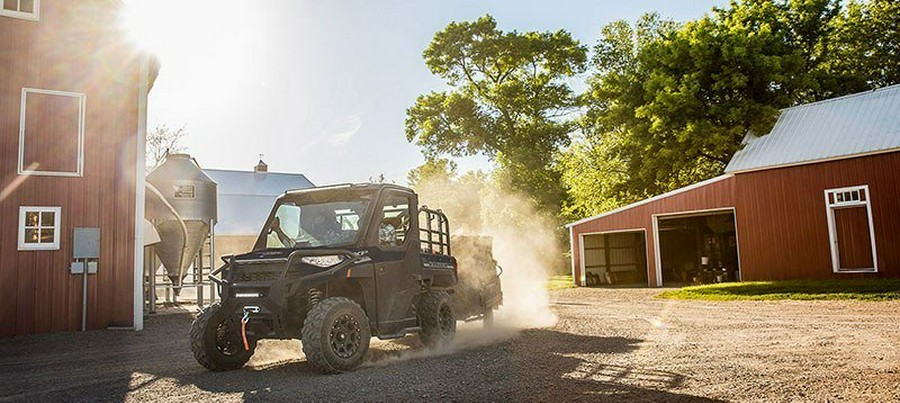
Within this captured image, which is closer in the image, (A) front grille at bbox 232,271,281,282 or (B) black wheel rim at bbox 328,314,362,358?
(B) black wheel rim at bbox 328,314,362,358

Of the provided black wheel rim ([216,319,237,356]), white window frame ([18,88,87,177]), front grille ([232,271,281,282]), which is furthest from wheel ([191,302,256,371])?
white window frame ([18,88,87,177])

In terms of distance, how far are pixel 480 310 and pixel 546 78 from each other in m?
31.6

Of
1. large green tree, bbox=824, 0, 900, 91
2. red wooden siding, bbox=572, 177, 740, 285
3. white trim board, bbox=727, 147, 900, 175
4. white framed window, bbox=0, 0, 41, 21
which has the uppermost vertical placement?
large green tree, bbox=824, 0, 900, 91

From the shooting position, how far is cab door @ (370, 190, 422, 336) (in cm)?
805

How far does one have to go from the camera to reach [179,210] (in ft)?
66.0

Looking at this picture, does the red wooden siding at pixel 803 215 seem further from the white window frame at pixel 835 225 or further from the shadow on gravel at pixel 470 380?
the shadow on gravel at pixel 470 380

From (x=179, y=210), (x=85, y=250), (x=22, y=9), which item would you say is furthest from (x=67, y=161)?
(x=179, y=210)

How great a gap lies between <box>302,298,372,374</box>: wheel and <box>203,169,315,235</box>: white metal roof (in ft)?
118

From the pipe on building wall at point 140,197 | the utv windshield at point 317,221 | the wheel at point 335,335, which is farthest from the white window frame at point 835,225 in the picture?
the pipe on building wall at point 140,197

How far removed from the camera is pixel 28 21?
45.5 feet

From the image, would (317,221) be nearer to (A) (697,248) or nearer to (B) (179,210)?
(B) (179,210)

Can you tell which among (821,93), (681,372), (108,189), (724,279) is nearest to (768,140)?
(724,279)

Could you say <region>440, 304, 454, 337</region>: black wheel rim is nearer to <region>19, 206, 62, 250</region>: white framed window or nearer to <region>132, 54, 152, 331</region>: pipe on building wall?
<region>132, 54, 152, 331</region>: pipe on building wall

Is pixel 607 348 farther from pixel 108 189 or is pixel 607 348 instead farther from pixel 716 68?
pixel 716 68
